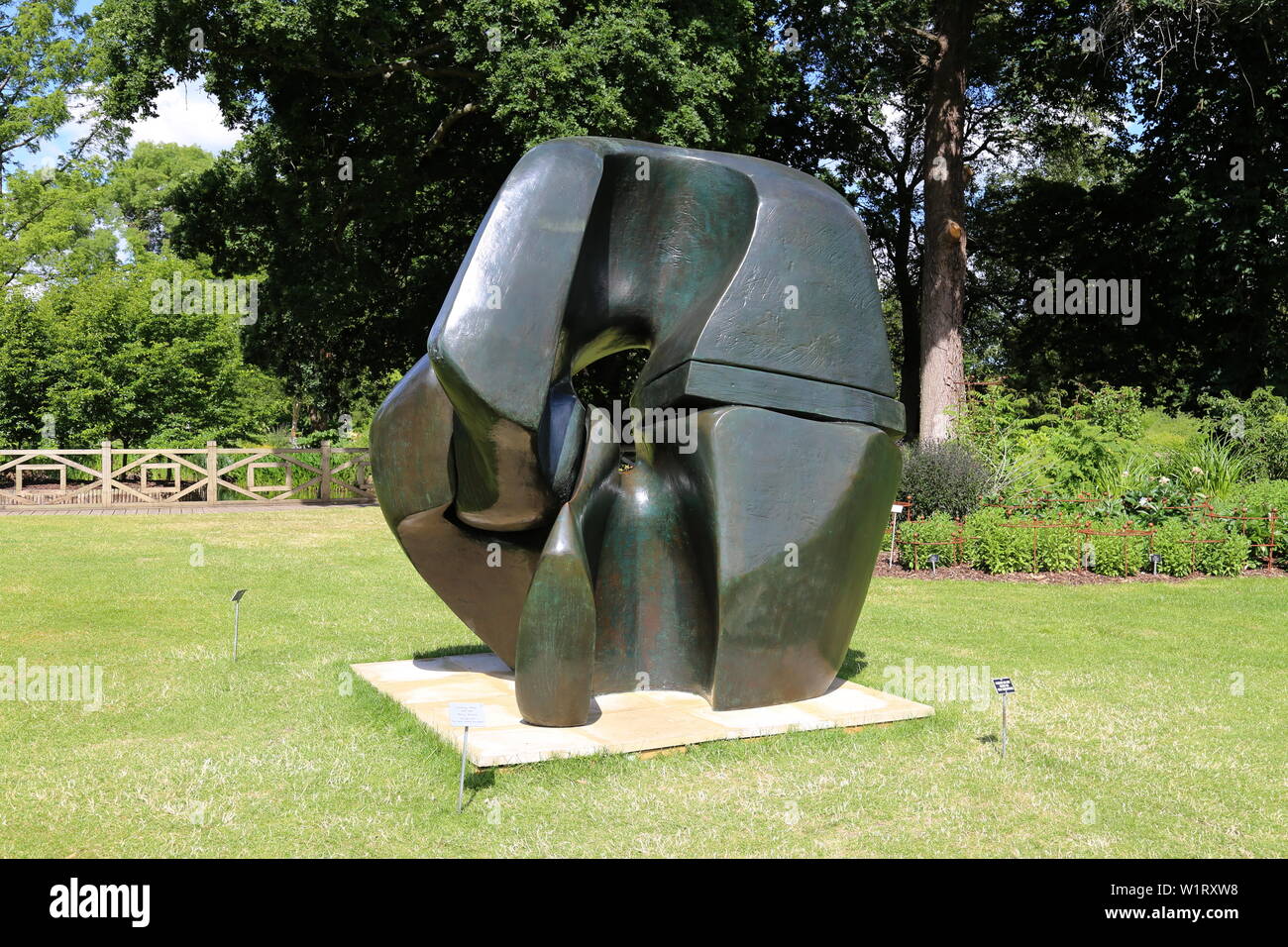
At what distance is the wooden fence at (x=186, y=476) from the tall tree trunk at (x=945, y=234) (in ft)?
34.9

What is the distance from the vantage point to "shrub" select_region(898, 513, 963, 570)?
14008 millimetres

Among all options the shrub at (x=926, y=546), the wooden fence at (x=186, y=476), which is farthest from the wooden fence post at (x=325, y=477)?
the shrub at (x=926, y=546)

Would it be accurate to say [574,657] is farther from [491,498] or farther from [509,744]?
[491,498]

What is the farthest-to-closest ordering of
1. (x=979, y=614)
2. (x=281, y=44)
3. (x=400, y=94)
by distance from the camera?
(x=400, y=94), (x=281, y=44), (x=979, y=614)

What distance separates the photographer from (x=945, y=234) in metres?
19.1

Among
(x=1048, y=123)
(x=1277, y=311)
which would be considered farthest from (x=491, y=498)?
(x=1048, y=123)

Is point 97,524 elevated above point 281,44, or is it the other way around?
point 281,44

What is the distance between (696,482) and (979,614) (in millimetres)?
5590

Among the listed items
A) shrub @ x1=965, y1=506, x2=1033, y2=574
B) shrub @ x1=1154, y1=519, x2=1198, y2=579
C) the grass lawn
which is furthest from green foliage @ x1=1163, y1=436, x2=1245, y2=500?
the grass lawn

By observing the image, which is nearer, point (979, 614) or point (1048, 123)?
point (979, 614)

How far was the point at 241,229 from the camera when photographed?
21.1 meters

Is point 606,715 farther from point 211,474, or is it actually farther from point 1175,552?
point 211,474

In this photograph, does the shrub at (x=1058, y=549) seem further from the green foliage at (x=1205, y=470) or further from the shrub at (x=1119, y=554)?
the green foliage at (x=1205, y=470)

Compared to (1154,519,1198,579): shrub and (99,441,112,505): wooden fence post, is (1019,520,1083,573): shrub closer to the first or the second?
(1154,519,1198,579): shrub
